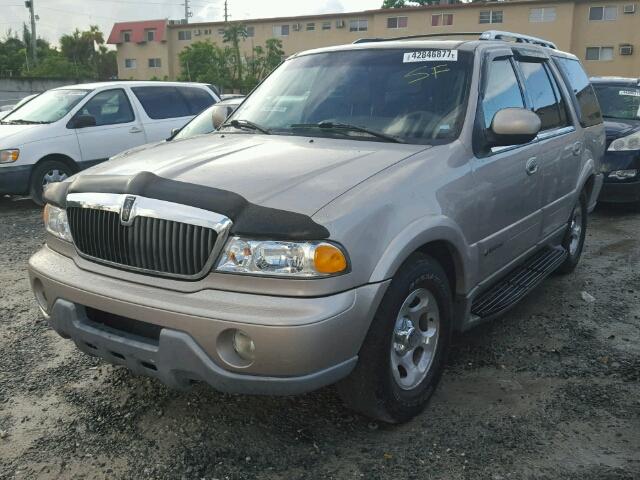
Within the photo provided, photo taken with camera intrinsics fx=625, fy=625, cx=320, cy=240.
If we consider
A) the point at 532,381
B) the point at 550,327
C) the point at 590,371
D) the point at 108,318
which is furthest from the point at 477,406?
the point at 108,318

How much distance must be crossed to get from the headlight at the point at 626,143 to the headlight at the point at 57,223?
23.7ft

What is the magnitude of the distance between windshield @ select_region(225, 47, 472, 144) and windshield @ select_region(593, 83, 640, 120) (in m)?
6.48

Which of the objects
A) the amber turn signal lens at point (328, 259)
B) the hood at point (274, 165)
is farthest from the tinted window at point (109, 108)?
the amber turn signal lens at point (328, 259)

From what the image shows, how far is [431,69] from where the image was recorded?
3.76 metres

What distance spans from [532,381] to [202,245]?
213cm

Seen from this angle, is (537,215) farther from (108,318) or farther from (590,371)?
(108,318)

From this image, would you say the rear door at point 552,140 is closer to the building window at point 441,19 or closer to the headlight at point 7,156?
the headlight at point 7,156

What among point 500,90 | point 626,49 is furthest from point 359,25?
point 500,90

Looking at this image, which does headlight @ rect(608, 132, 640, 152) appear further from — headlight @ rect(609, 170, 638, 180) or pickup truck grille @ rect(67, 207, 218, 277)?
pickup truck grille @ rect(67, 207, 218, 277)

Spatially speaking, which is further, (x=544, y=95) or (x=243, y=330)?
(x=544, y=95)

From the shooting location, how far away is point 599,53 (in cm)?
4328

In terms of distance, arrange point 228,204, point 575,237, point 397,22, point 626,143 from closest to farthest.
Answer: point 228,204, point 575,237, point 626,143, point 397,22

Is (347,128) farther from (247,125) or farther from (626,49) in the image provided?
(626,49)

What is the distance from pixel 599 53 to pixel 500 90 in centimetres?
4496
